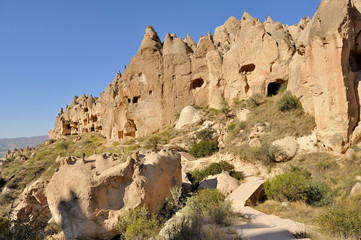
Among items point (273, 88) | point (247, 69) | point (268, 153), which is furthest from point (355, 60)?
point (247, 69)

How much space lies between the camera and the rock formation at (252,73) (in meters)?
10.6

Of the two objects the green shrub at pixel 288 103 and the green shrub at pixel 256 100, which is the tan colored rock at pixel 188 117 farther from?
the green shrub at pixel 288 103

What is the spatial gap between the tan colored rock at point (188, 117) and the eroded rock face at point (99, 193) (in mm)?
15825

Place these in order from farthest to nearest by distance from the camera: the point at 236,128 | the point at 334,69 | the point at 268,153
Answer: the point at 236,128 < the point at 268,153 < the point at 334,69

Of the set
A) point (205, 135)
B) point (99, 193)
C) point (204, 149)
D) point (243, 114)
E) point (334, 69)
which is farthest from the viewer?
point (205, 135)

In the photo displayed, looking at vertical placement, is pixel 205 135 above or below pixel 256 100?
below

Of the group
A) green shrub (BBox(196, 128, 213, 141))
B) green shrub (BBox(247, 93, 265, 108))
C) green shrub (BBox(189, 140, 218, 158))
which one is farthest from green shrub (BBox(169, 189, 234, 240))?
green shrub (BBox(247, 93, 265, 108))

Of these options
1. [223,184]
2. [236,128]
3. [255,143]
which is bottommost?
[223,184]

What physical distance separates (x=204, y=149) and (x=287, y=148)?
618cm

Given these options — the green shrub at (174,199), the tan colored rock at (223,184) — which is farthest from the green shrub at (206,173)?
the green shrub at (174,199)

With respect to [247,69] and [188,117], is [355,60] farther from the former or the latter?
[188,117]

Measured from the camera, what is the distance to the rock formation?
10.6 meters

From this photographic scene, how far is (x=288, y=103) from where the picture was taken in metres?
14.6

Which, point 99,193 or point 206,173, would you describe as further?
point 206,173
